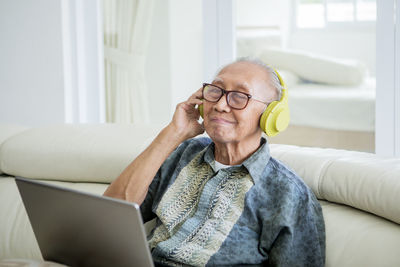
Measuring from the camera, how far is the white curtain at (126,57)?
353cm

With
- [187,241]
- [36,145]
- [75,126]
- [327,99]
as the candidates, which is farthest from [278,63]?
[187,241]

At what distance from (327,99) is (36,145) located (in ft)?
4.72

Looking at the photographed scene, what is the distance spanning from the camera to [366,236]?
1.46m

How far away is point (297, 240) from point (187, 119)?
22.0 inches

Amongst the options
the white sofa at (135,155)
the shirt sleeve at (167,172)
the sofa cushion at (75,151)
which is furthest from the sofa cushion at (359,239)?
the sofa cushion at (75,151)

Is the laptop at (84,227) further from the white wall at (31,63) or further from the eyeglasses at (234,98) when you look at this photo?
the white wall at (31,63)

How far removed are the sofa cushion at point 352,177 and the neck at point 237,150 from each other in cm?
14

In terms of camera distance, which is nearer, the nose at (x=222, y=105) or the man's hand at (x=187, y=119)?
the nose at (x=222, y=105)

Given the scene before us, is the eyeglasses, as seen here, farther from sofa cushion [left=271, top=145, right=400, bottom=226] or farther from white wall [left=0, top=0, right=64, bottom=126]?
white wall [left=0, top=0, right=64, bottom=126]

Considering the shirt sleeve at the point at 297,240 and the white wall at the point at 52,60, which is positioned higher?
the white wall at the point at 52,60

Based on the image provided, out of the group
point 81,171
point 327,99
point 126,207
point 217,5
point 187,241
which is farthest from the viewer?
point 217,5

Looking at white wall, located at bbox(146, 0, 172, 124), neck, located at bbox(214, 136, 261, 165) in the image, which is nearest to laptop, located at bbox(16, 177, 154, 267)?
Answer: neck, located at bbox(214, 136, 261, 165)

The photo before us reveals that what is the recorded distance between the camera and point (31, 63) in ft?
12.1

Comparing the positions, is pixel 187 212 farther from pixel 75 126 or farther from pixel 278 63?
pixel 278 63
